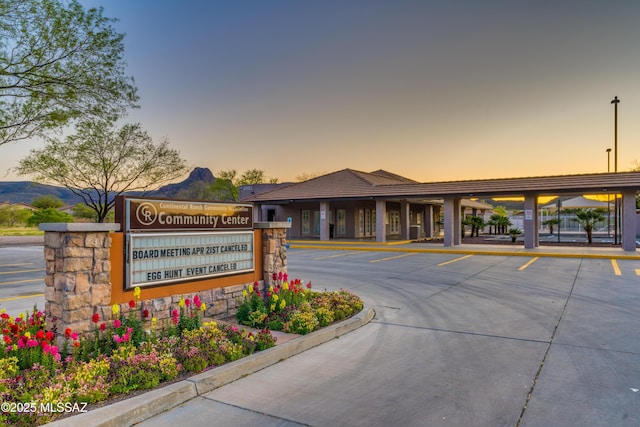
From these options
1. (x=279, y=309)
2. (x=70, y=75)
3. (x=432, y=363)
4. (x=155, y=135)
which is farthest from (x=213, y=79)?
(x=432, y=363)

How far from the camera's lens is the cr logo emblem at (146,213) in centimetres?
607

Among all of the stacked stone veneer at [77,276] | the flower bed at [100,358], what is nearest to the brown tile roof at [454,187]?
the flower bed at [100,358]

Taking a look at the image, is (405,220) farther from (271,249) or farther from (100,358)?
(100,358)

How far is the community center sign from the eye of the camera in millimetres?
5945

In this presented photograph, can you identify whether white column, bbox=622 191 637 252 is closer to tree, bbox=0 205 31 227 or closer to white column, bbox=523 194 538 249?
white column, bbox=523 194 538 249

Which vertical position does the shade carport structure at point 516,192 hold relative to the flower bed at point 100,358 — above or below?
above

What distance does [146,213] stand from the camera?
20.2ft

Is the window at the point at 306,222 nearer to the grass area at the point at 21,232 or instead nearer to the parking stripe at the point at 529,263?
the parking stripe at the point at 529,263

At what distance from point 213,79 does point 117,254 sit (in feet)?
64.2

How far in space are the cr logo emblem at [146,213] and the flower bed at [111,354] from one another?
1.13m

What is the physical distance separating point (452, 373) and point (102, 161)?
108ft

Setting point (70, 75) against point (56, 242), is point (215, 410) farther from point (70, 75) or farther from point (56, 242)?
point (70, 75)

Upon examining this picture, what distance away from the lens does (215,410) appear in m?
3.88

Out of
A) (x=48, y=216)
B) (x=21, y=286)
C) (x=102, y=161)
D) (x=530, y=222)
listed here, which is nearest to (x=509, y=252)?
(x=530, y=222)
